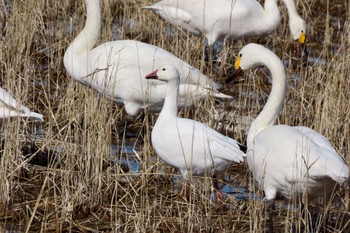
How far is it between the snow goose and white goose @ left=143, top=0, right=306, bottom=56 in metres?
3.80

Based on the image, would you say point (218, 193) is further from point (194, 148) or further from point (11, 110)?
point (11, 110)

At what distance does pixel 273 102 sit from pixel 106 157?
1.24 meters

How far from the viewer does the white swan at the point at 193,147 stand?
649cm

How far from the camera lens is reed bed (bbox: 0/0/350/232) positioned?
241 inches

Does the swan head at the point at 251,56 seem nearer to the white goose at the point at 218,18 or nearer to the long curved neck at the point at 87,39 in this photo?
the long curved neck at the point at 87,39

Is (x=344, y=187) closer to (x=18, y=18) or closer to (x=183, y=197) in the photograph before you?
(x=183, y=197)

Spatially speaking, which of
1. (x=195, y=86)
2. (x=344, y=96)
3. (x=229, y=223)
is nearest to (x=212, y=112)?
(x=195, y=86)

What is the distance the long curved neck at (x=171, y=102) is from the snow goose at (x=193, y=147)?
3.5 inches

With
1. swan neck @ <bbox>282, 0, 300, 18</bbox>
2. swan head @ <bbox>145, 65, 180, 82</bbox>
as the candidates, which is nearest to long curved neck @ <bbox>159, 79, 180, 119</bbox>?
swan head @ <bbox>145, 65, 180, 82</bbox>

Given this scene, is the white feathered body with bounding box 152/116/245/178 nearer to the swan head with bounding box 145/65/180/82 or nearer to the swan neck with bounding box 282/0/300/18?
the swan head with bounding box 145/65/180/82

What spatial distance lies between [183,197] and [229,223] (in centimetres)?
33

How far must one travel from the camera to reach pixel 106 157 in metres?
7.13

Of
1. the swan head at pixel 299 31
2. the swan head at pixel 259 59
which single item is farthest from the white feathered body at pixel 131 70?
the swan head at pixel 299 31

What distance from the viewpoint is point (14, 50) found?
8961 mm
